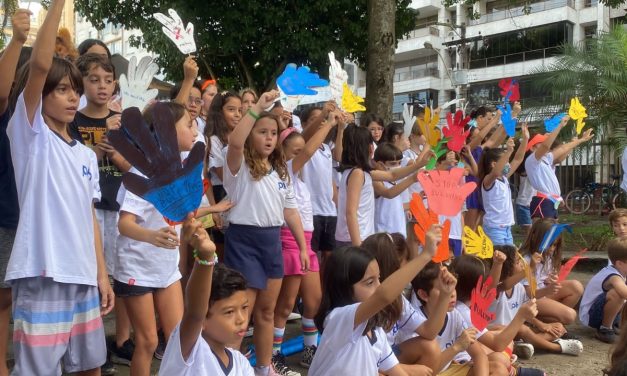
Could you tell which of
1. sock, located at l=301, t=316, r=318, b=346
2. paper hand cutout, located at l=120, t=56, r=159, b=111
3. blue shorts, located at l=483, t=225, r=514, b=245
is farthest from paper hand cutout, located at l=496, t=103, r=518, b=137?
paper hand cutout, located at l=120, t=56, r=159, b=111

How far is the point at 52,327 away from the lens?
2436mm

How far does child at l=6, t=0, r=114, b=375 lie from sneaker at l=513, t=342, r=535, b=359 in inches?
110

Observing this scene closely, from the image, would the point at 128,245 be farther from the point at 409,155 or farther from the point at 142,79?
the point at 409,155

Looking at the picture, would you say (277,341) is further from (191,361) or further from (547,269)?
(547,269)

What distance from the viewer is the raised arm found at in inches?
91.7

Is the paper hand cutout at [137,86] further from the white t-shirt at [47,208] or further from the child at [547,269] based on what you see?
the child at [547,269]

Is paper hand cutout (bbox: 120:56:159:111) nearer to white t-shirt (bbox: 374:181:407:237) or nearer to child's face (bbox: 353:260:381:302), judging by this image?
child's face (bbox: 353:260:381:302)

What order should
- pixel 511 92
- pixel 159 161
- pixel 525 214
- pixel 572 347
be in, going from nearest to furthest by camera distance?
1. pixel 159 161
2. pixel 572 347
3. pixel 511 92
4. pixel 525 214

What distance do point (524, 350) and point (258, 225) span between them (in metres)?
2.00

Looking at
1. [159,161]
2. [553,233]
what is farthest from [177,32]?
[553,233]

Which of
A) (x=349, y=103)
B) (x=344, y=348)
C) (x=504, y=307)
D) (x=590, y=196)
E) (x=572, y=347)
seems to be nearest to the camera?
(x=344, y=348)

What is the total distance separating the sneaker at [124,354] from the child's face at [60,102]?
1.57m

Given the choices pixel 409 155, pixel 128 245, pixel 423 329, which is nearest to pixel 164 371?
pixel 128 245

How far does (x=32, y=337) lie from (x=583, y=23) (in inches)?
1181
